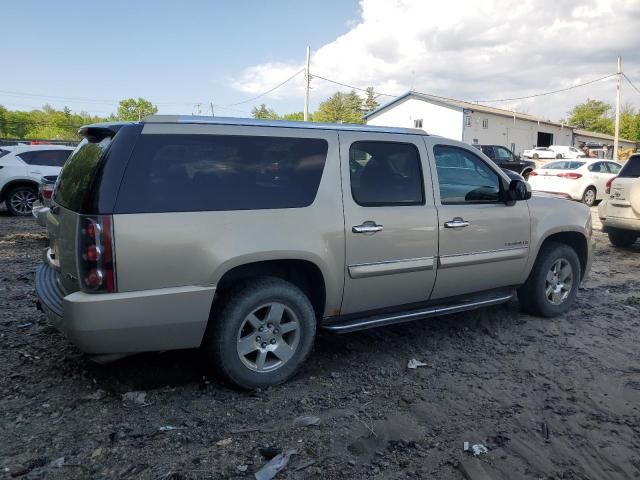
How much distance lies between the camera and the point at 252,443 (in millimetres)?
3121

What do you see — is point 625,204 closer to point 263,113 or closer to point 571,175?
point 571,175

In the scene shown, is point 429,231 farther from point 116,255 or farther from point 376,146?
point 116,255

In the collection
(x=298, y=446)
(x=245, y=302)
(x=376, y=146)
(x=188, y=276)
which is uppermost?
(x=376, y=146)

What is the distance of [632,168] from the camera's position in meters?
9.18

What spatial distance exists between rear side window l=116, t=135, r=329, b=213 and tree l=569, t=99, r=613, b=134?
9711cm

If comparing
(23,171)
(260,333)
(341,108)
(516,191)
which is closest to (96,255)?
(260,333)

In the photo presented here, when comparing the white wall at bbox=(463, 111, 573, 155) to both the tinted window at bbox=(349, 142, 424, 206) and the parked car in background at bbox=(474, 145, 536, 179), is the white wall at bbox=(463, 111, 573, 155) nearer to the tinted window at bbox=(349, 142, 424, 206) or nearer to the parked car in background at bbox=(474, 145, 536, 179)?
the parked car in background at bbox=(474, 145, 536, 179)

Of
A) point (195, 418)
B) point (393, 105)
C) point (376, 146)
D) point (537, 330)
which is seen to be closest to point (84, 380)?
point (195, 418)

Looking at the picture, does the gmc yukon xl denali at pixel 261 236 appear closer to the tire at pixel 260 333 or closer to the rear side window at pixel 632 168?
the tire at pixel 260 333

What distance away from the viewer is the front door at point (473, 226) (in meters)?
4.56

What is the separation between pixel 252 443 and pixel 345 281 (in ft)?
4.50

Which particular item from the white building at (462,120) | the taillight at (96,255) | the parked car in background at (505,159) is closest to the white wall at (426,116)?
the white building at (462,120)

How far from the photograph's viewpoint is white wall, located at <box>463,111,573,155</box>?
1847 inches

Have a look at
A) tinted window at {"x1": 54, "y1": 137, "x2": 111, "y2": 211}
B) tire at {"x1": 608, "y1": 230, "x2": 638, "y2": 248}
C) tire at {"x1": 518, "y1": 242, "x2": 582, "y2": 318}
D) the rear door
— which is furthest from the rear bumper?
tire at {"x1": 608, "y1": 230, "x2": 638, "y2": 248}
